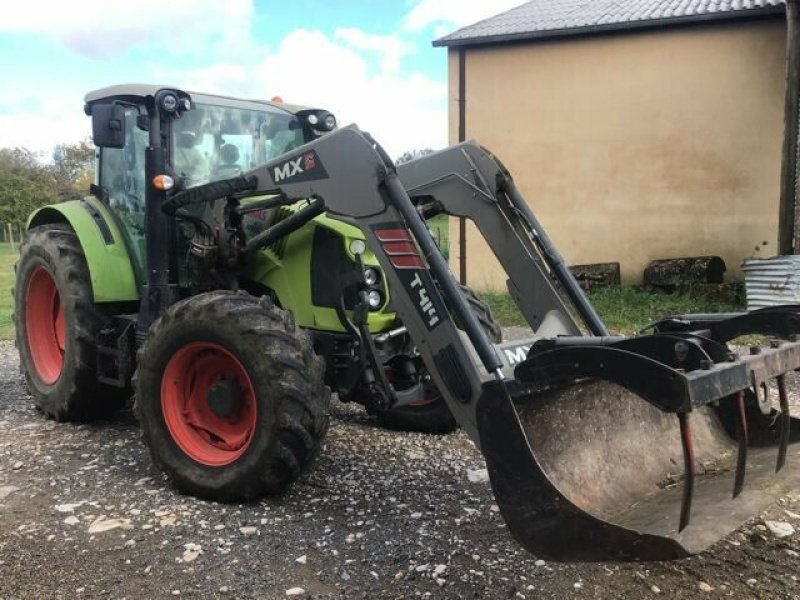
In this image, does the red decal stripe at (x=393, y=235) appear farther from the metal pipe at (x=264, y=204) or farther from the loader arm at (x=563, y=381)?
the metal pipe at (x=264, y=204)

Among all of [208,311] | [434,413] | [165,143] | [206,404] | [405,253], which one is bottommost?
[434,413]

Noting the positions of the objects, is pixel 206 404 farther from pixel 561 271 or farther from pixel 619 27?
pixel 619 27

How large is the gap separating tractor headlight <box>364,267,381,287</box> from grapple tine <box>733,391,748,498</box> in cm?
220

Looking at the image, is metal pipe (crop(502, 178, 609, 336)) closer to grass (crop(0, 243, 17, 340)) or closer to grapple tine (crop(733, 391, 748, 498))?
grapple tine (crop(733, 391, 748, 498))

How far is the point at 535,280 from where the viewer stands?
4.10m

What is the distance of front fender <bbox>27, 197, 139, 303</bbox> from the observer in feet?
15.9

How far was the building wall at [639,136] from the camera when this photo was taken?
11.4 m

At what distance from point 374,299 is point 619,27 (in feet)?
30.3

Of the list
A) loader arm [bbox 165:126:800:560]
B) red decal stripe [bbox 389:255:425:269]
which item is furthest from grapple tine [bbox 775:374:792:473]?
red decal stripe [bbox 389:255:425:269]

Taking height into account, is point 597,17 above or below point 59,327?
above

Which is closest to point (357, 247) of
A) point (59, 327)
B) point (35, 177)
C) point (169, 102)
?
point (169, 102)

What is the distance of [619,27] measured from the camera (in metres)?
11.7

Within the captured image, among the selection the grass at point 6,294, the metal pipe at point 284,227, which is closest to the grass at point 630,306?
the metal pipe at point 284,227

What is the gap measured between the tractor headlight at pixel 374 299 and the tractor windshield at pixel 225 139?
51.8 inches
